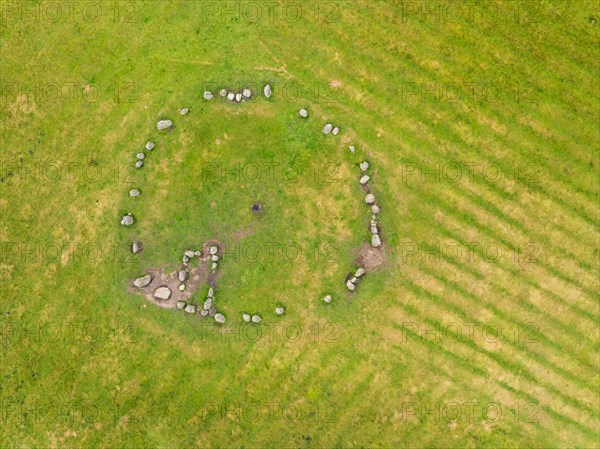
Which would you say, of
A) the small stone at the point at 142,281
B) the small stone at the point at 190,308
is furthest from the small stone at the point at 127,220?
the small stone at the point at 190,308

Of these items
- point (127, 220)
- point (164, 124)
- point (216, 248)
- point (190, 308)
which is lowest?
point (190, 308)

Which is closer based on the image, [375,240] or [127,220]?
[375,240]

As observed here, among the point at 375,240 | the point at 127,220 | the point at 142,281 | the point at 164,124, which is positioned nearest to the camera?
the point at 375,240

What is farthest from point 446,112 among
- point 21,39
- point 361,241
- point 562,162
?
point 21,39

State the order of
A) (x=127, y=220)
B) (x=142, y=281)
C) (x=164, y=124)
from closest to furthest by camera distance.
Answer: (x=142, y=281) < (x=127, y=220) < (x=164, y=124)

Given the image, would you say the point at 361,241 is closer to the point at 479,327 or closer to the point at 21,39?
the point at 479,327

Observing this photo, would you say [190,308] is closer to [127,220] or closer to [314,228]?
[127,220]

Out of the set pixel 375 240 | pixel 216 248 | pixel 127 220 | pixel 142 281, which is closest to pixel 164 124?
pixel 127 220

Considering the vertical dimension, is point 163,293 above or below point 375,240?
below
